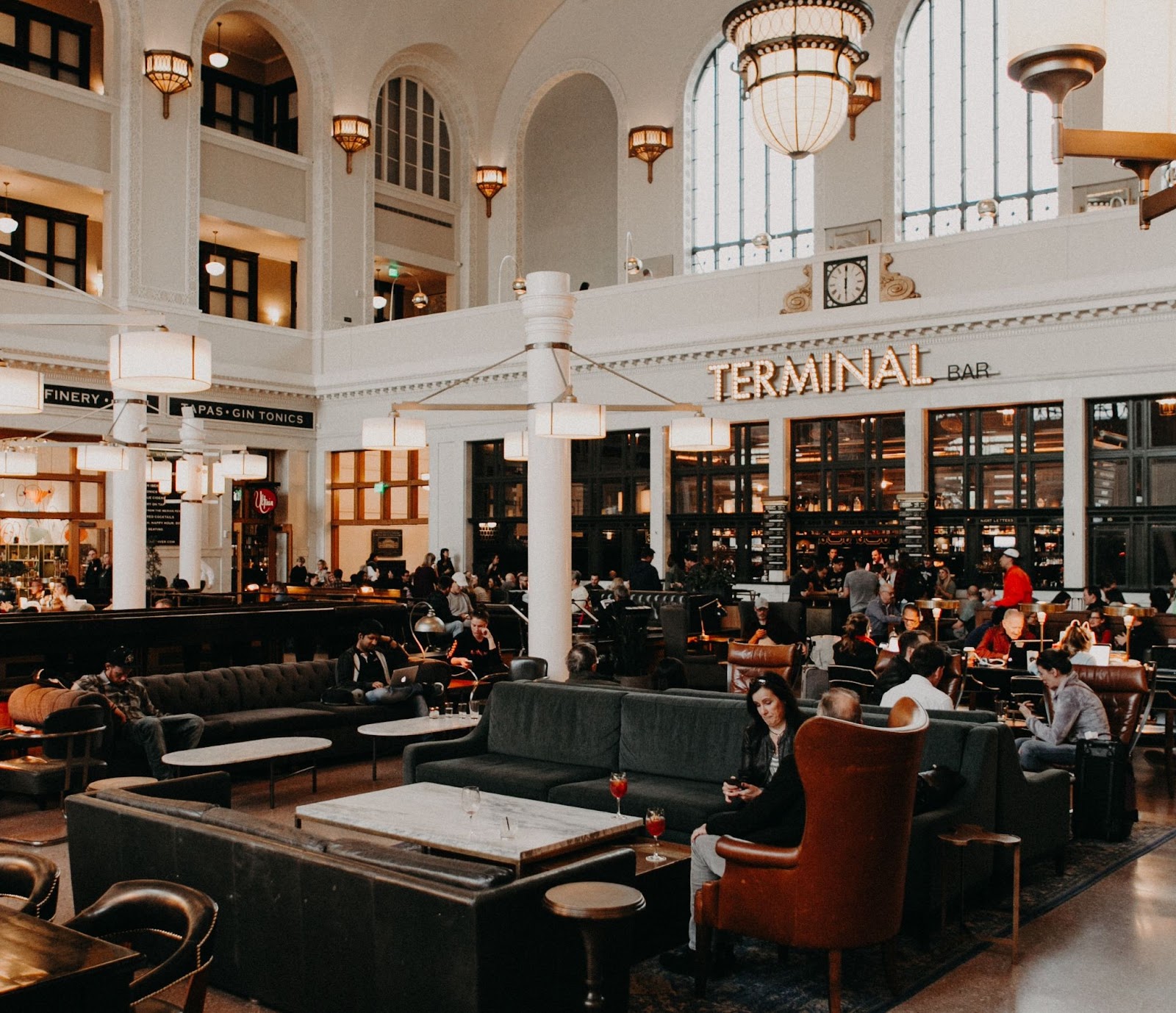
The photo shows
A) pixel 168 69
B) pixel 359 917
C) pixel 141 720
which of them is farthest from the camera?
pixel 168 69

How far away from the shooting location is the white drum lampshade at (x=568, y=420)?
7.61 metres

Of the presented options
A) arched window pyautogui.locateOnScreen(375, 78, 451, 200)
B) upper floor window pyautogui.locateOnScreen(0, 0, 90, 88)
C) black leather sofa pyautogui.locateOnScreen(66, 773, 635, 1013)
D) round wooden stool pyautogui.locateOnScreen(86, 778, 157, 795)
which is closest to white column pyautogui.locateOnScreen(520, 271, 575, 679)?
round wooden stool pyautogui.locateOnScreen(86, 778, 157, 795)

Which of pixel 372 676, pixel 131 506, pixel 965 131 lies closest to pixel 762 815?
pixel 372 676

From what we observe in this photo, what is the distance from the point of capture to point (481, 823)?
4637 millimetres

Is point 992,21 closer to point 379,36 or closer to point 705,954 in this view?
point 379,36

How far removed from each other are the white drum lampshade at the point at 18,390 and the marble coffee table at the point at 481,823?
10.5 feet

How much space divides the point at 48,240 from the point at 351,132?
5.27m

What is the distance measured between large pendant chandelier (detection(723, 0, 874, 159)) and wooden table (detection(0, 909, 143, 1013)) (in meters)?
5.26

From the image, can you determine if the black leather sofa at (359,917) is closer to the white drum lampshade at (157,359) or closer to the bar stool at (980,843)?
the bar stool at (980,843)

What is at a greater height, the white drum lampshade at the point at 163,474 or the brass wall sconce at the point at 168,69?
the brass wall sconce at the point at 168,69

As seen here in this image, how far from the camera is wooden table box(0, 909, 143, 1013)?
2.29m

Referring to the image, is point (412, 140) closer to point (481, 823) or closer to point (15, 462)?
point (15, 462)

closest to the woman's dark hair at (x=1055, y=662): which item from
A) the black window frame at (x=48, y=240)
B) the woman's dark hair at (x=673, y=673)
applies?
the woman's dark hair at (x=673, y=673)

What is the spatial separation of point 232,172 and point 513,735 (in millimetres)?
15162
